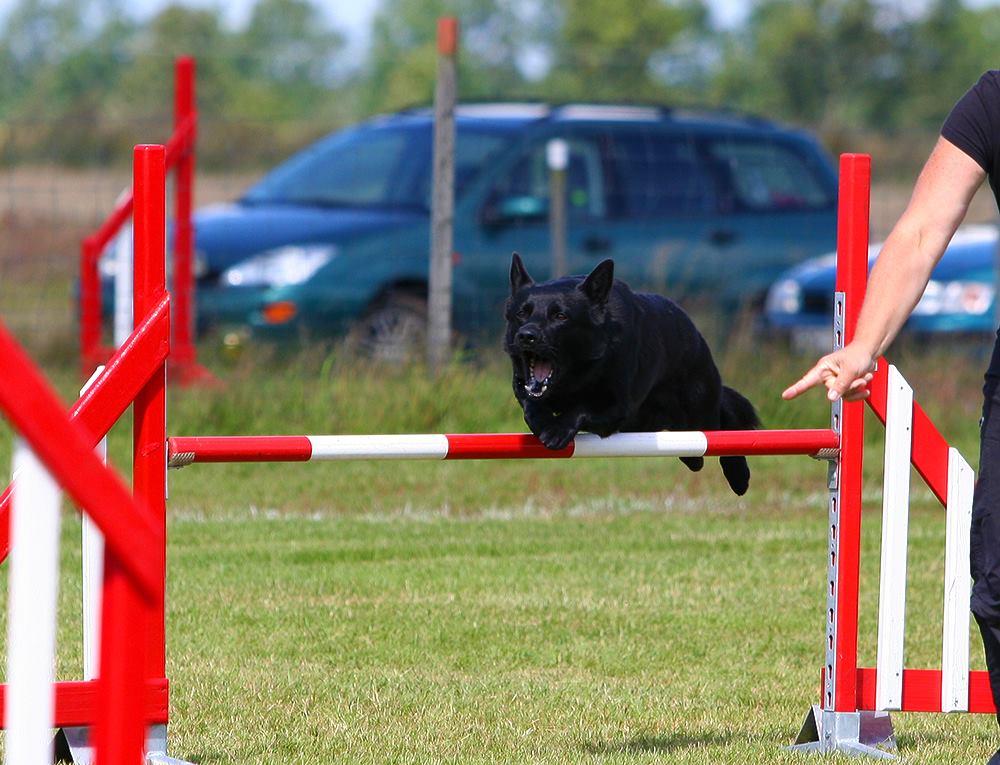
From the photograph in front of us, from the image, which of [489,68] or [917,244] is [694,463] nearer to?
[917,244]

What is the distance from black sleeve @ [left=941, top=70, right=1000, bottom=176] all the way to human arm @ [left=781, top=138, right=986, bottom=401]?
2 centimetres

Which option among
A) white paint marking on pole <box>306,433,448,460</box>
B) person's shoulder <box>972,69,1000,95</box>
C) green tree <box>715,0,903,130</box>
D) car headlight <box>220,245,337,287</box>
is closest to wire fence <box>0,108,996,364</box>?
car headlight <box>220,245,337,287</box>

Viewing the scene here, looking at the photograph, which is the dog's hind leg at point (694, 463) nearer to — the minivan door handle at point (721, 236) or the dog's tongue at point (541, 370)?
the dog's tongue at point (541, 370)

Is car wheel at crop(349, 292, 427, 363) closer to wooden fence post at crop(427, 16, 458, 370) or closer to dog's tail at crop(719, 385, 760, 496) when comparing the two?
wooden fence post at crop(427, 16, 458, 370)

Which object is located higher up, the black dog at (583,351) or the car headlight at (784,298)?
the car headlight at (784,298)

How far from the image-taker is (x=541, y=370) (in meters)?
4.07

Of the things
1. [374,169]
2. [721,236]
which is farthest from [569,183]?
[374,169]

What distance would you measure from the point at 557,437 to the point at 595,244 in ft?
21.8

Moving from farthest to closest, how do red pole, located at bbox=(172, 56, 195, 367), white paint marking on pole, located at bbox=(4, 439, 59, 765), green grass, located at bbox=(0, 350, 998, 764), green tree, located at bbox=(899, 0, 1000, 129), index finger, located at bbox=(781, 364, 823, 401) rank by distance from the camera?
green tree, located at bbox=(899, 0, 1000, 129) → red pole, located at bbox=(172, 56, 195, 367) → green grass, located at bbox=(0, 350, 998, 764) → index finger, located at bbox=(781, 364, 823, 401) → white paint marking on pole, located at bbox=(4, 439, 59, 765)

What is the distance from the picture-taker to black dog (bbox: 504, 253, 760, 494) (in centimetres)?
404

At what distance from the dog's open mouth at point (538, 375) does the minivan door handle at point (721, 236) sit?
22.9 feet

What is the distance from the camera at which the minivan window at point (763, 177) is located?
11219 millimetres

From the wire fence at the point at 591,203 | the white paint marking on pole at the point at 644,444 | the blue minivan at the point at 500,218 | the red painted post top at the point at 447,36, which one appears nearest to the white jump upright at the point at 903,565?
the white paint marking on pole at the point at 644,444

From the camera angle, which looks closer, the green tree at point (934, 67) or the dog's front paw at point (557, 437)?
the dog's front paw at point (557, 437)
